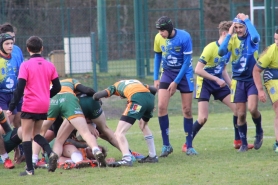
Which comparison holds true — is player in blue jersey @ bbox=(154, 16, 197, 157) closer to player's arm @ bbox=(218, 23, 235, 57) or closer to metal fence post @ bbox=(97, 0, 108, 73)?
player's arm @ bbox=(218, 23, 235, 57)

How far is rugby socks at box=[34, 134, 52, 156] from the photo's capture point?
791cm

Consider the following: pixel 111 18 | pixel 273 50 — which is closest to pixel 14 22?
pixel 111 18

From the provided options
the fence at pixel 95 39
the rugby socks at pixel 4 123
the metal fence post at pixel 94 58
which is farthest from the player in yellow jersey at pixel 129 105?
the metal fence post at pixel 94 58

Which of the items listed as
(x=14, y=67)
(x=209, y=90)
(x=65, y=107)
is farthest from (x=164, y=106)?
(x=14, y=67)

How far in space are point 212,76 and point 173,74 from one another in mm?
609

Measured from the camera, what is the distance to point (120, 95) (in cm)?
858

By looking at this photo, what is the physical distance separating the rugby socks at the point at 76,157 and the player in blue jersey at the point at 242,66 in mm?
2499

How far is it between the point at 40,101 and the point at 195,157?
254cm

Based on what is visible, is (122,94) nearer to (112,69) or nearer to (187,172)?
(187,172)

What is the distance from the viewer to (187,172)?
7.70 m

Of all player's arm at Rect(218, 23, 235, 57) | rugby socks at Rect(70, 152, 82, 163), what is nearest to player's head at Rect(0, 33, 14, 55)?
rugby socks at Rect(70, 152, 82, 163)

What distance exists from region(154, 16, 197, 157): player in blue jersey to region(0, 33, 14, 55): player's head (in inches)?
86.4

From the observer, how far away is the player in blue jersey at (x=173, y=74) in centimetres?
939

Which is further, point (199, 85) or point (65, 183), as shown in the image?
point (199, 85)
